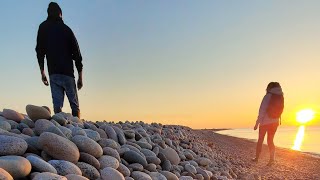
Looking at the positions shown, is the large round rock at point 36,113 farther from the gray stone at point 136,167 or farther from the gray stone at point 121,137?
the gray stone at point 136,167

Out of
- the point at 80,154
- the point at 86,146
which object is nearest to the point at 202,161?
the point at 86,146

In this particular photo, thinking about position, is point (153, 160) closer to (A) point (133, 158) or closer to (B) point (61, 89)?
(A) point (133, 158)

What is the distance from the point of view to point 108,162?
15.8 feet

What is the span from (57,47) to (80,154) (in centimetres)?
291

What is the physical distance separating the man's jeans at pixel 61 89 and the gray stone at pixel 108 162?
2.32 metres

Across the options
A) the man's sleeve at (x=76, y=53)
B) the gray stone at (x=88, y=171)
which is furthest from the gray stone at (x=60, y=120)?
the man's sleeve at (x=76, y=53)

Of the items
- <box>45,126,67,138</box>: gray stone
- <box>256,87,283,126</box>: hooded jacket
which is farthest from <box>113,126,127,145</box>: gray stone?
<box>256,87,283,126</box>: hooded jacket

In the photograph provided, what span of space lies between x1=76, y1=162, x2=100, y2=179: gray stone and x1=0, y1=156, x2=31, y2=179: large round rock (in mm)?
704

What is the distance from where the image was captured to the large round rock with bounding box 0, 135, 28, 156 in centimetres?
403

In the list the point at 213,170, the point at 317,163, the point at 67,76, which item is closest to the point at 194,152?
the point at 213,170

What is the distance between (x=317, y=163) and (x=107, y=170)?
8.94m

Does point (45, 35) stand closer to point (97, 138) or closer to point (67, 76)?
point (67, 76)

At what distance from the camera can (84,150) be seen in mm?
4766

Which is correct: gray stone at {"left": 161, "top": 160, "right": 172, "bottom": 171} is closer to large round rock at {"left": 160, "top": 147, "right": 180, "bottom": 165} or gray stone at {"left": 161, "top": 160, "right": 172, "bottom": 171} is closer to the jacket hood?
large round rock at {"left": 160, "top": 147, "right": 180, "bottom": 165}
